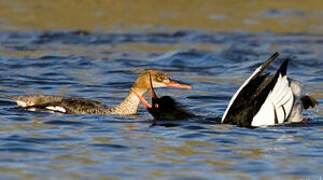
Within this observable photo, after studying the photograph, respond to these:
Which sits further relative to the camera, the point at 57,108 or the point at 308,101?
the point at 57,108

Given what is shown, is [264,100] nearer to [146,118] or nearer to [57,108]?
[146,118]

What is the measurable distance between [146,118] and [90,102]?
2.47 ft

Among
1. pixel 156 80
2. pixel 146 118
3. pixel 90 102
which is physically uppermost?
pixel 156 80

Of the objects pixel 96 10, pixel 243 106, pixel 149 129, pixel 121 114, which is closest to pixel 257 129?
pixel 243 106

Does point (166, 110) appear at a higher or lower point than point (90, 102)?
lower

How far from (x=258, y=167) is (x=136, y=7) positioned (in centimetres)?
1646

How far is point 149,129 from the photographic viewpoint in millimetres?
11211

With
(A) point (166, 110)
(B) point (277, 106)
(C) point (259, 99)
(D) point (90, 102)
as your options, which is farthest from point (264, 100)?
(D) point (90, 102)

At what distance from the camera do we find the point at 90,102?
485 inches

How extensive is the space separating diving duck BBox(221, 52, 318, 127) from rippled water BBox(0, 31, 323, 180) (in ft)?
0.59

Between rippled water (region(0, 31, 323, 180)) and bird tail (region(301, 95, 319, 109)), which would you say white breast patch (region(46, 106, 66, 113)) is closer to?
rippled water (region(0, 31, 323, 180))

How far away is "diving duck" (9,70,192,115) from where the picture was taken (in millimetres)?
12125

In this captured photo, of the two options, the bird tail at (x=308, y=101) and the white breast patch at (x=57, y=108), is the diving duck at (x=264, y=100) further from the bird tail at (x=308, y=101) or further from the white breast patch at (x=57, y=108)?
the white breast patch at (x=57, y=108)

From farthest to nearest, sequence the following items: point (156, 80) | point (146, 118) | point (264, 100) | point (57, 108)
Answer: point (156, 80) < point (146, 118) < point (57, 108) < point (264, 100)
